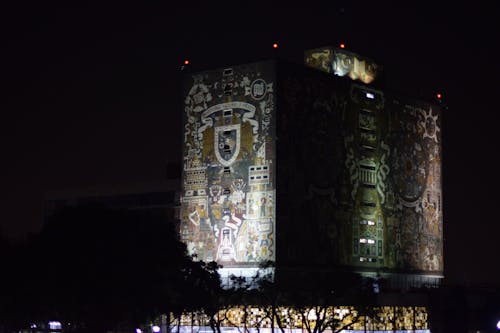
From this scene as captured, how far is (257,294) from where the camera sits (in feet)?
296

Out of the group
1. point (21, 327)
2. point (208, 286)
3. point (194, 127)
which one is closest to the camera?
point (21, 327)

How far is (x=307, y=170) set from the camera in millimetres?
99562

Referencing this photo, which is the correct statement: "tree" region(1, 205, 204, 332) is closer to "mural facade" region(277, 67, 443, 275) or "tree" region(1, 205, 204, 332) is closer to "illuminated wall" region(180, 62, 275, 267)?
"illuminated wall" region(180, 62, 275, 267)

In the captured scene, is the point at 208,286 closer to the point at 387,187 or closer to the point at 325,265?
the point at 325,265

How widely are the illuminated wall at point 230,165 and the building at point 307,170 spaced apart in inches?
4.2

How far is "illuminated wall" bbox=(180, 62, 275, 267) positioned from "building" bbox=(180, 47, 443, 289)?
0.11 metres

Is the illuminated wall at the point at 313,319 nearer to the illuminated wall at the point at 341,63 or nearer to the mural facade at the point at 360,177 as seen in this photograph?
the mural facade at the point at 360,177

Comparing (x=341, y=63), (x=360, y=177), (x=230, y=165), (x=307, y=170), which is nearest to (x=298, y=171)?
(x=307, y=170)

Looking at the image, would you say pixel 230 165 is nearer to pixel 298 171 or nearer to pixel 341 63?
pixel 298 171

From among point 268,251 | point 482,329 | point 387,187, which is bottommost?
point 482,329

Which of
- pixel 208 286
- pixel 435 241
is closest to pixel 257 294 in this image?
pixel 208 286

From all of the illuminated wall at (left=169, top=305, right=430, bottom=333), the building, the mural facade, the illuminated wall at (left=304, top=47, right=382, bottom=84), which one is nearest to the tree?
the illuminated wall at (left=169, top=305, right=430, bottom=333)

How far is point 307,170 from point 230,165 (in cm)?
722

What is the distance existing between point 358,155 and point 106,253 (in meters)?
40.3
